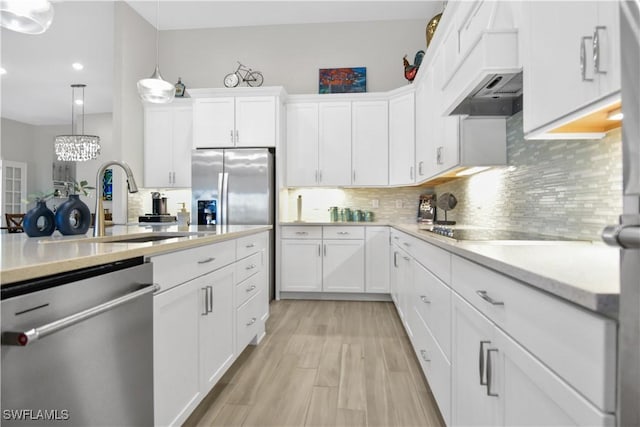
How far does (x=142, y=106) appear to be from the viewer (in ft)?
16.1

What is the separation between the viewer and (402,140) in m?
4.47

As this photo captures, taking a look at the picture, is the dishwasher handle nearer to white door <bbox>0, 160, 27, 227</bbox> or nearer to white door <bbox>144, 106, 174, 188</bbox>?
white door <bbox>144, 106, 174, 188</bbox>

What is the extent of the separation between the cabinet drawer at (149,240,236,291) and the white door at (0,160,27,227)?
8275mm

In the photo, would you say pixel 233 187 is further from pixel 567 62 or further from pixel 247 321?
pixel 567 62

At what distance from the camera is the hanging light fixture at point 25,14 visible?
5.94 ft

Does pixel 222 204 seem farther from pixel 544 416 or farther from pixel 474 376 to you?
pixel 544 416

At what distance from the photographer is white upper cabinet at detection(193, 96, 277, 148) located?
4.45m

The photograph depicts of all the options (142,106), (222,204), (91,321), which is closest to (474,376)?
(91,321)

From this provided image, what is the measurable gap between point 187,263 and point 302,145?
10.5ft

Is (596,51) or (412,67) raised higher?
(412,67)

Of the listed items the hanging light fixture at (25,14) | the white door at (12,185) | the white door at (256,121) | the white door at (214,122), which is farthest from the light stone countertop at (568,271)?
the white door at (12,185)

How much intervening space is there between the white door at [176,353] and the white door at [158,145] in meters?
3.56

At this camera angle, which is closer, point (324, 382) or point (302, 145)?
point (324, 382)

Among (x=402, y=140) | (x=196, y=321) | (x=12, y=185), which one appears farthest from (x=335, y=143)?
(x=12, y=185)
